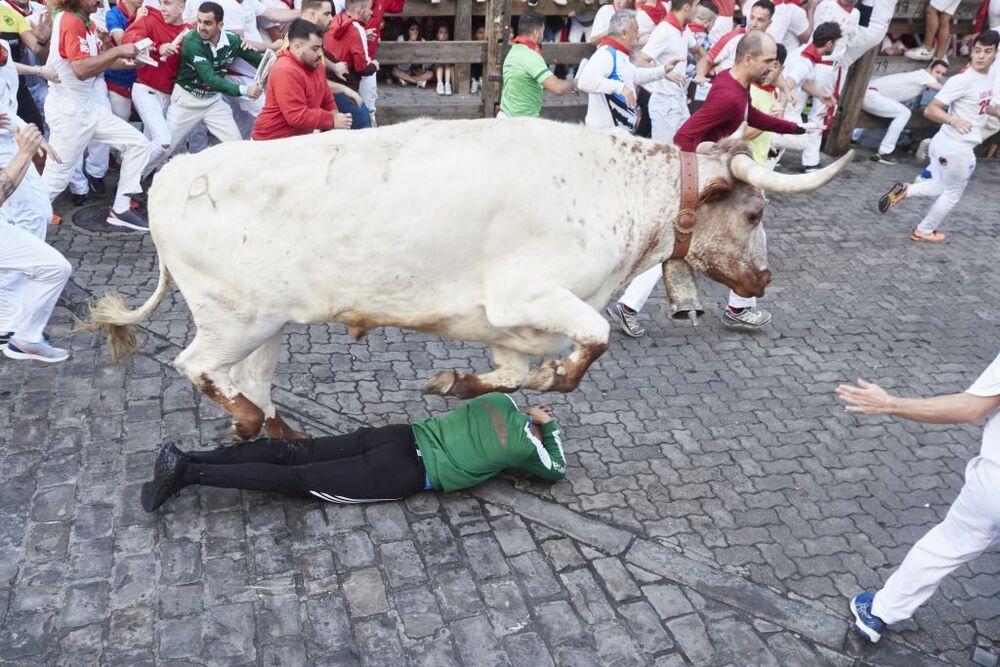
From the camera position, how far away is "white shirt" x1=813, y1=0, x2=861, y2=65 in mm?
11359

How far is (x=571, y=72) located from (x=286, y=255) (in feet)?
30.2

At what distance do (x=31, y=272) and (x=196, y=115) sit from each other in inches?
132

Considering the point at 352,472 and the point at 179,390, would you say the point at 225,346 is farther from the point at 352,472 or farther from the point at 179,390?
the point at 179,390

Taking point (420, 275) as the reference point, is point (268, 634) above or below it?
below

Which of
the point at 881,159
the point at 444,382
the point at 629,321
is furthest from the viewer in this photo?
the point at 881,159

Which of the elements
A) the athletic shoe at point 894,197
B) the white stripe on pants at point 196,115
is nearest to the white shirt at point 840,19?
the athletic shoe at point 894,197

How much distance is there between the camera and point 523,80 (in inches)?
336

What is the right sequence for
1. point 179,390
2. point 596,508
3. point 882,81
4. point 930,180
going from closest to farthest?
point 596,508, point 179,390, point 930,180, point 882,81

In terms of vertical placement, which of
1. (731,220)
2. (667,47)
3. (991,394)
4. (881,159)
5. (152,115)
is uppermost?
(731,220)

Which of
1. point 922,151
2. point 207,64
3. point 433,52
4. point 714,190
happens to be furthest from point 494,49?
point 714,190

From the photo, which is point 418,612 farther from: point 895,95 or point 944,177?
point 895,95

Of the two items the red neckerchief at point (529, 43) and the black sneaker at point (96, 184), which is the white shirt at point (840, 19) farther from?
the black sneaker at point (96, 184)

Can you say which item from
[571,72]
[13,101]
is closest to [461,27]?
[571,72]

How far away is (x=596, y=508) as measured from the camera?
505 cm
